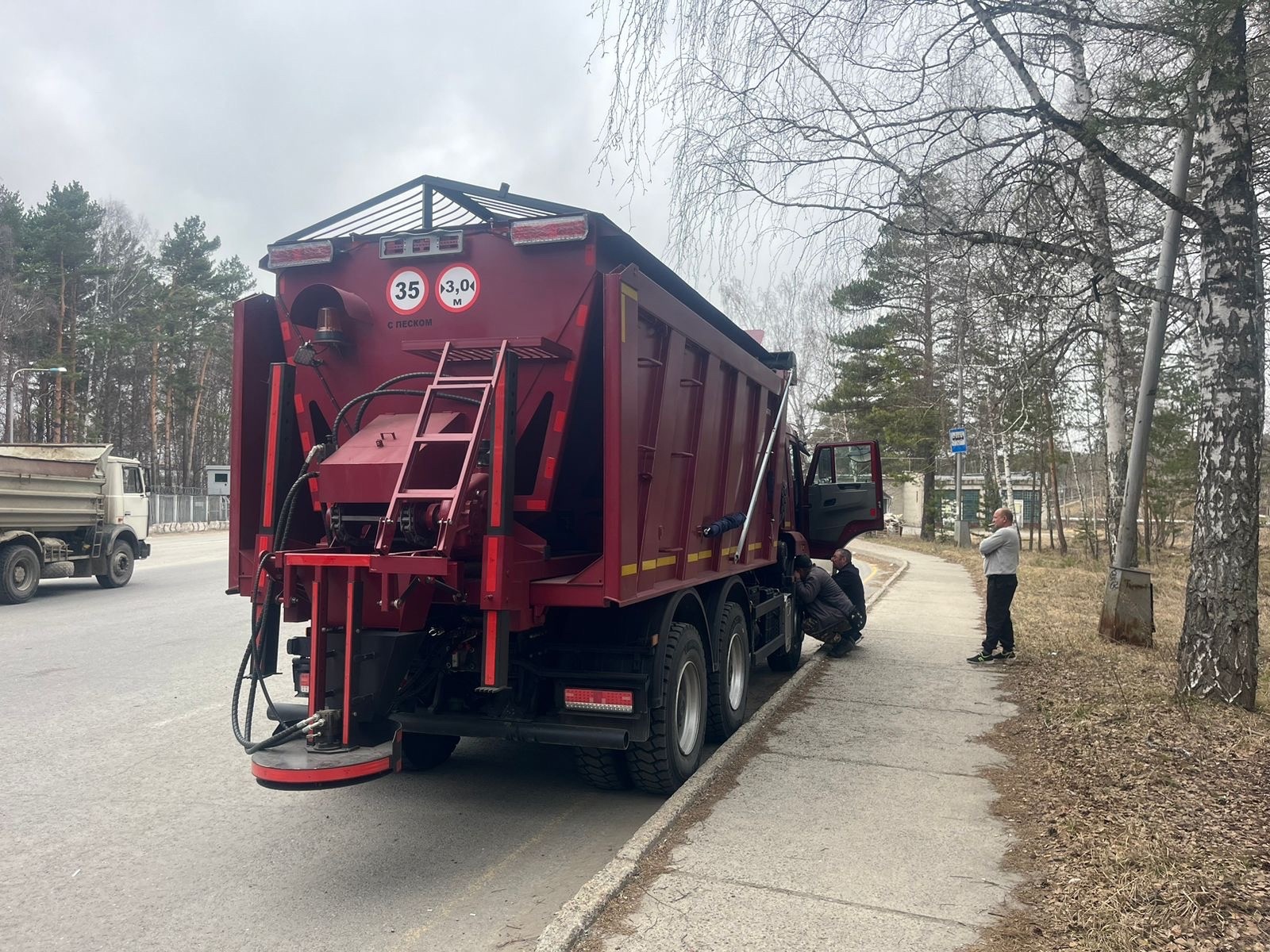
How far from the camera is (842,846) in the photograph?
14.4 feet

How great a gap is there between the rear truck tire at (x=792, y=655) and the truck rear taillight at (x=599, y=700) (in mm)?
4822

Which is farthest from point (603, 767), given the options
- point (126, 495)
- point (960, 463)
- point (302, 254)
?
point (960, 463)

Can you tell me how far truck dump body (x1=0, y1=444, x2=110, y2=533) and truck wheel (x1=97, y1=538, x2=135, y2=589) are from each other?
25.5 inches

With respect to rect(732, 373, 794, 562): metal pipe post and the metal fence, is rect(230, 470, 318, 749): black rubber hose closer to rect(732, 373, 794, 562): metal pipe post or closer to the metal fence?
rect(732, 373, 794, 562): metal pipe post

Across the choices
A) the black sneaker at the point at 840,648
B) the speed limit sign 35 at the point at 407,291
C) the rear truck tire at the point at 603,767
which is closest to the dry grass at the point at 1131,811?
the black sneaker at the point at 840,648

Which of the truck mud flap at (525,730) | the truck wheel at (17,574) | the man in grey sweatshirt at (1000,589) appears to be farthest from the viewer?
the truck wheel at (17,574)

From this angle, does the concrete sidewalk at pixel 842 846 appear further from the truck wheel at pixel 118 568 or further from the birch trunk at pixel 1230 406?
the truck wheel at pixel 118 568

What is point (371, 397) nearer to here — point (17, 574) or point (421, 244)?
point (421, 244)

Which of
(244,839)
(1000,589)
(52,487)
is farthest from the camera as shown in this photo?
(52,487)

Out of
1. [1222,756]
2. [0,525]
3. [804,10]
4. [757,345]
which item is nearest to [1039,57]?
[804,10]

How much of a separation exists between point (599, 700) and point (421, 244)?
8.94 feet

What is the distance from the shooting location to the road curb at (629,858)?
3420 mm

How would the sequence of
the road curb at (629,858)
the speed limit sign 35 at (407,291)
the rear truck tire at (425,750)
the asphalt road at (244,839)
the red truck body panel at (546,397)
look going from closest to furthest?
1. the road curb at (629,858)
2. the asphalt road at (244,839)
3. the red truck body panel at (546,397)
4. the speed limit sign 35 at (407,291)
5. the rear truck tire at (425,750)

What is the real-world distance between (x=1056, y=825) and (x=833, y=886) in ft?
4.78
